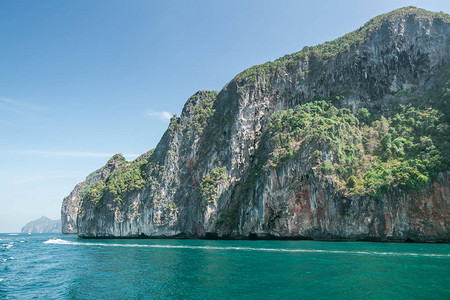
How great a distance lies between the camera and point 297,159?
72.2 m

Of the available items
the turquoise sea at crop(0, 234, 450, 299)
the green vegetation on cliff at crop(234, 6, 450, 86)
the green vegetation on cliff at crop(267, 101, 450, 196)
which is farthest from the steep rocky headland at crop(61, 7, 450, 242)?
the turquoise sea at crop(0, 234, 450, 299)

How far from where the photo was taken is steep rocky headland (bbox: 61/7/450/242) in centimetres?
5900

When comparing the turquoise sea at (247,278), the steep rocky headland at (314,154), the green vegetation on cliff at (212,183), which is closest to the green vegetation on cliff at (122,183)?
the steep rocky headland at (314,154)

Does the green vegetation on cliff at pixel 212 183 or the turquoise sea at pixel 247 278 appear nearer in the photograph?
the turquoise sea at pixel 247 278

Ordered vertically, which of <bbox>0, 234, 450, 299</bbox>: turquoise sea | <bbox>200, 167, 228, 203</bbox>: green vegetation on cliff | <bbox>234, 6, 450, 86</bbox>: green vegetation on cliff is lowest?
<bbox>0, 234, 450, 299</bbox>: turquoise sea

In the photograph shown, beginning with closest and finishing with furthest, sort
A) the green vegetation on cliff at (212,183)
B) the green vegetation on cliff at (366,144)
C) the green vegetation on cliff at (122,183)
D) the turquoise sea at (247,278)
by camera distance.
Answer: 1. the turquoise sea at (247,278)
2. the green vegetation on cliff at (366,144)
3. the green vegetation on cliff at (212,183)
4. the green vegetation on cliff at (122,183)

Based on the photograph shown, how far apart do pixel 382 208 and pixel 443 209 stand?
9.91 meters

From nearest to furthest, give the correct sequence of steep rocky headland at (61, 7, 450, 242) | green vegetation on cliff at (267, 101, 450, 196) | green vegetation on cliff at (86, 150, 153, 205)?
green vegetation on cliff at (267, 101, 450, 196), steep rocky headland at (61, 7, 450, 242), green vegetation on cliff at (86, 150, 153, 205)

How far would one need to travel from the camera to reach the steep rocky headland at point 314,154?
59000 millimetres

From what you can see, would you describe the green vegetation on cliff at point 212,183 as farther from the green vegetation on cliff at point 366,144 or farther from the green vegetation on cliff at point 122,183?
the green vegetation on cliff at point 122,183

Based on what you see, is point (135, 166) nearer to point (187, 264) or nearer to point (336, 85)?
point (336, 85)

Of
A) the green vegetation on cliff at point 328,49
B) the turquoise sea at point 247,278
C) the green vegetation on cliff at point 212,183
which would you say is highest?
the green vegetation on cliff at point 328,49

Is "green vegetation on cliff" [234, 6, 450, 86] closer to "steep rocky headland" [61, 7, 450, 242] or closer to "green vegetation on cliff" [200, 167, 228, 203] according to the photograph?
"steep rocky headland" [61, 7, 450, 242]

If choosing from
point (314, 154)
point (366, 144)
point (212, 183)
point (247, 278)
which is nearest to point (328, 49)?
point (366, 144)
